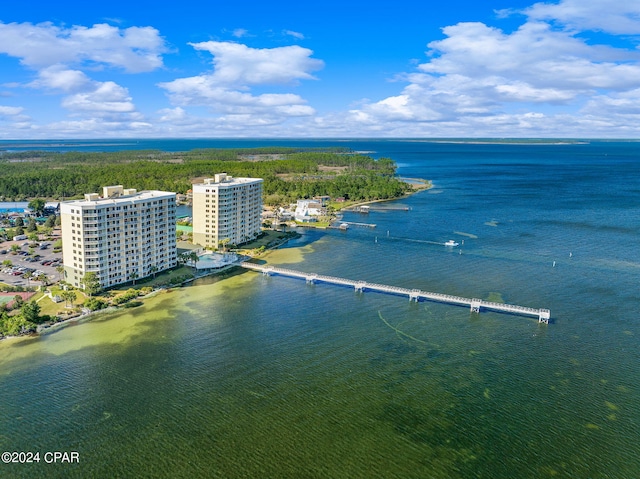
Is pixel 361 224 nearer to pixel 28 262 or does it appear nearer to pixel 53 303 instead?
pixel 28 262

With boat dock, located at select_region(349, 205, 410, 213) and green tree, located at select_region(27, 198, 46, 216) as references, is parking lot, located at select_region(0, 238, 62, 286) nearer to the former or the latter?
green tree, located at select_region(27, 198, 46, 216)

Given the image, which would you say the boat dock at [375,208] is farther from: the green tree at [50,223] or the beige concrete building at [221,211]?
the green tree at [50,223]

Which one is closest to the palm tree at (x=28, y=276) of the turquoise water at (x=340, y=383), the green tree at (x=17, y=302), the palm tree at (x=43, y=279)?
the palm tree at (x=43, y=279)

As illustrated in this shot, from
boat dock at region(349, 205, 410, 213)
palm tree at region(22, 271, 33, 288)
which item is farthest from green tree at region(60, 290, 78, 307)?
boat dock at region(349, 205, 410, 213)

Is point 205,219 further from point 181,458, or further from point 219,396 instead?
point 181,458

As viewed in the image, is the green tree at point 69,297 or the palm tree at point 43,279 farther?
the palm tree at point 43,279

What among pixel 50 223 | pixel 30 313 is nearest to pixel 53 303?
pixel 30 313
